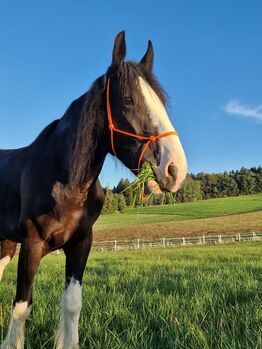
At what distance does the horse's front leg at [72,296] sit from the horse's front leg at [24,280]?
1.33 feet

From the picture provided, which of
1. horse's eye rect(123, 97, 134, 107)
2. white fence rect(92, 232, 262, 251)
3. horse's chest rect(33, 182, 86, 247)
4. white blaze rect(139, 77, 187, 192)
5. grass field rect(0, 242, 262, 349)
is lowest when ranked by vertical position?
white fence rect(92, 232, 262, 251)

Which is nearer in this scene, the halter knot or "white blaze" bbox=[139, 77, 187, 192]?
"white blaze" bbox=[139, 77, 187, 192]

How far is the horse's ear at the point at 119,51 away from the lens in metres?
3.51

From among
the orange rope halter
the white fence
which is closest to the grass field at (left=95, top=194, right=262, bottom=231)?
the white fence

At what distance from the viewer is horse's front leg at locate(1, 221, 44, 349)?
12.0 ft

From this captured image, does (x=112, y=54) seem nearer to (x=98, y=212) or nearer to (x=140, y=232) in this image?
(x=98, y=212)

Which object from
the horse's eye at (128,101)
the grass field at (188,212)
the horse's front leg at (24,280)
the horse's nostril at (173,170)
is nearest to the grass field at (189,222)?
the grass field at (188,212)

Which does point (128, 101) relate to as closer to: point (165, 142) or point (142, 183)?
point (165, 142)

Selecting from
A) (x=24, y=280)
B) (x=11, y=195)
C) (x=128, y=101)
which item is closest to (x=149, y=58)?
(x=128, y=101)

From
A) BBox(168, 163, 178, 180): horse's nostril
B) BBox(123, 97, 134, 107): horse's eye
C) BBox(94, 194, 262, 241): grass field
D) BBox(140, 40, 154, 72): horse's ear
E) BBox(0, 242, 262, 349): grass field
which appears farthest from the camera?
BBox(94, 194, 262, 241): grass field

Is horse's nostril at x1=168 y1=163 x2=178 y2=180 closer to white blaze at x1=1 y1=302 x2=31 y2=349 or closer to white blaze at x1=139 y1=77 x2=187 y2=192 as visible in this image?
white blaze at x1=139 y1=77 x2=187 y2=192

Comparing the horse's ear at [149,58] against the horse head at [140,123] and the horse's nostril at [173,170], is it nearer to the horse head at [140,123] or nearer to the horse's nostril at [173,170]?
the horse head at [140,123]

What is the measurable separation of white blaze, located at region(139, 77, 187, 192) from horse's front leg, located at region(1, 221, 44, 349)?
1374 mm

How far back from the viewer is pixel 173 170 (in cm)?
304
